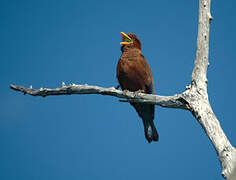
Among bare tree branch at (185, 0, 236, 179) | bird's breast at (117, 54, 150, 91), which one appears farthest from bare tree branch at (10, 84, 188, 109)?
bird's breast at (117, 54, 150, 91)

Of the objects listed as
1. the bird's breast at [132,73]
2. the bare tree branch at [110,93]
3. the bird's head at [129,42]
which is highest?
the bird's head at [129,42]

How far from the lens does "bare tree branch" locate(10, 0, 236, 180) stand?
4176 mm

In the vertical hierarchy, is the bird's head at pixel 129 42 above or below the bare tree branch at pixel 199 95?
above

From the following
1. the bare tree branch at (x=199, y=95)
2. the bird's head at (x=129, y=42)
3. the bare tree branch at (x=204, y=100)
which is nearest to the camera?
the bare tree branch at (x=204, y=100)

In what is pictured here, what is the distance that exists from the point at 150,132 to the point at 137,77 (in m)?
1.41

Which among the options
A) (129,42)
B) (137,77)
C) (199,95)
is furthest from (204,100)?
(129,42)

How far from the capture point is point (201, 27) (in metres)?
4.98

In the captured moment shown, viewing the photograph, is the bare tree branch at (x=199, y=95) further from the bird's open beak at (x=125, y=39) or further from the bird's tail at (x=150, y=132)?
the bird's open beak at (x=125, y=39)

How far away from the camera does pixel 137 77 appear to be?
6.39 metres

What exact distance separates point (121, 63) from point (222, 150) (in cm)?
321

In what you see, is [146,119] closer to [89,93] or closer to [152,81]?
[152,81]

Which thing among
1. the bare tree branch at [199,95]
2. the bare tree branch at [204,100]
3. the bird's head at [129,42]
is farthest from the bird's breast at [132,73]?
the bare tree branch at [204,100]

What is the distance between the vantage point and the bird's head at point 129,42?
6965 mm

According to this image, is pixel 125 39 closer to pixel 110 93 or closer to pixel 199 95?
pixel 110 93
